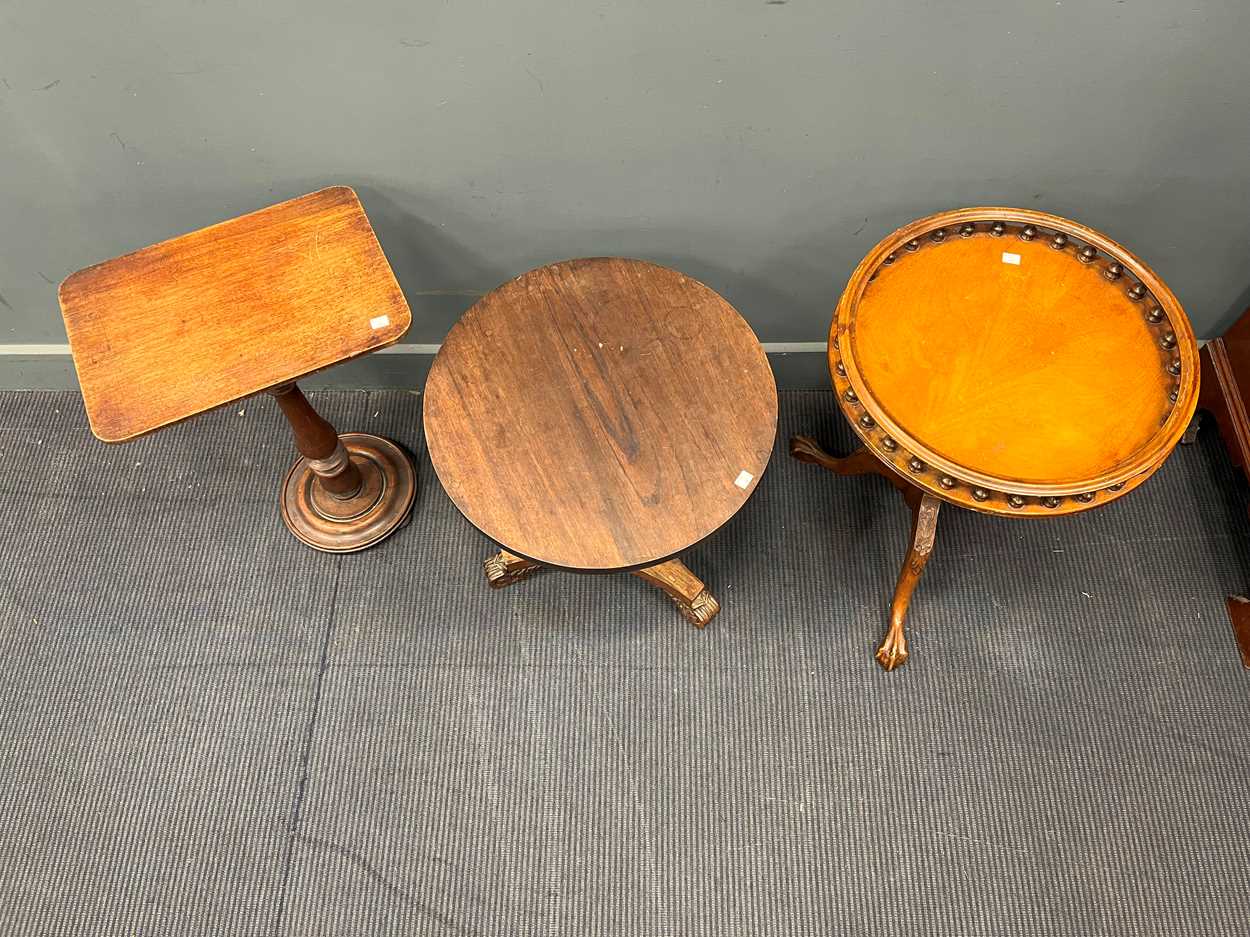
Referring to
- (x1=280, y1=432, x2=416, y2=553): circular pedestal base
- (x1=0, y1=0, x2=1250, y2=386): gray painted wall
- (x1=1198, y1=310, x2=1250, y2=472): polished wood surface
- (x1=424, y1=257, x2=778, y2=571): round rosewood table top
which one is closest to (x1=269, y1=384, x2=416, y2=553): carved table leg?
(x1=280, y1=432, x2=416, y2=553): circular pedestal base

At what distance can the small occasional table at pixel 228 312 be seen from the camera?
1255 mm

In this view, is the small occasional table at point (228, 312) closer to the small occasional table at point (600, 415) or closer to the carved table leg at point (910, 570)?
the small occasional table at point (600, 415)

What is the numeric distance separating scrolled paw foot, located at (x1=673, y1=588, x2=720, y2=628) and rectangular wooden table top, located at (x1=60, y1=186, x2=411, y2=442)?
79 cm

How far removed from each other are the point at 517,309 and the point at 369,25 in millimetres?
461

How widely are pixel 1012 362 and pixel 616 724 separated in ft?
3.25

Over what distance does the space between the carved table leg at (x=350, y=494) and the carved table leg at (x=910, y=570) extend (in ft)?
Result: 3.44

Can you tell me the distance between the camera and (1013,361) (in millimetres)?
1317

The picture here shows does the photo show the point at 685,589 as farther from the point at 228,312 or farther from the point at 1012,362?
the point at 228,312

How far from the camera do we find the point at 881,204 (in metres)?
1.56

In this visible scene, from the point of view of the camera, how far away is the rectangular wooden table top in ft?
4.12

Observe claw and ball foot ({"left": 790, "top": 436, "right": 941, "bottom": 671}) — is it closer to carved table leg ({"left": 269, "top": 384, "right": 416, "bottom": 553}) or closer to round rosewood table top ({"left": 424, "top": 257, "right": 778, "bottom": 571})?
round rosewood table top ({"left": 424, "top": 257, "right": 778, "bottom": 571})

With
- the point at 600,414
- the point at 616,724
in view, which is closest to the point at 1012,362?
the point at 600,414

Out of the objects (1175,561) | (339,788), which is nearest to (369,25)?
(339,788)

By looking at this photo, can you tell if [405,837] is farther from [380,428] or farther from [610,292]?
[610,292]
